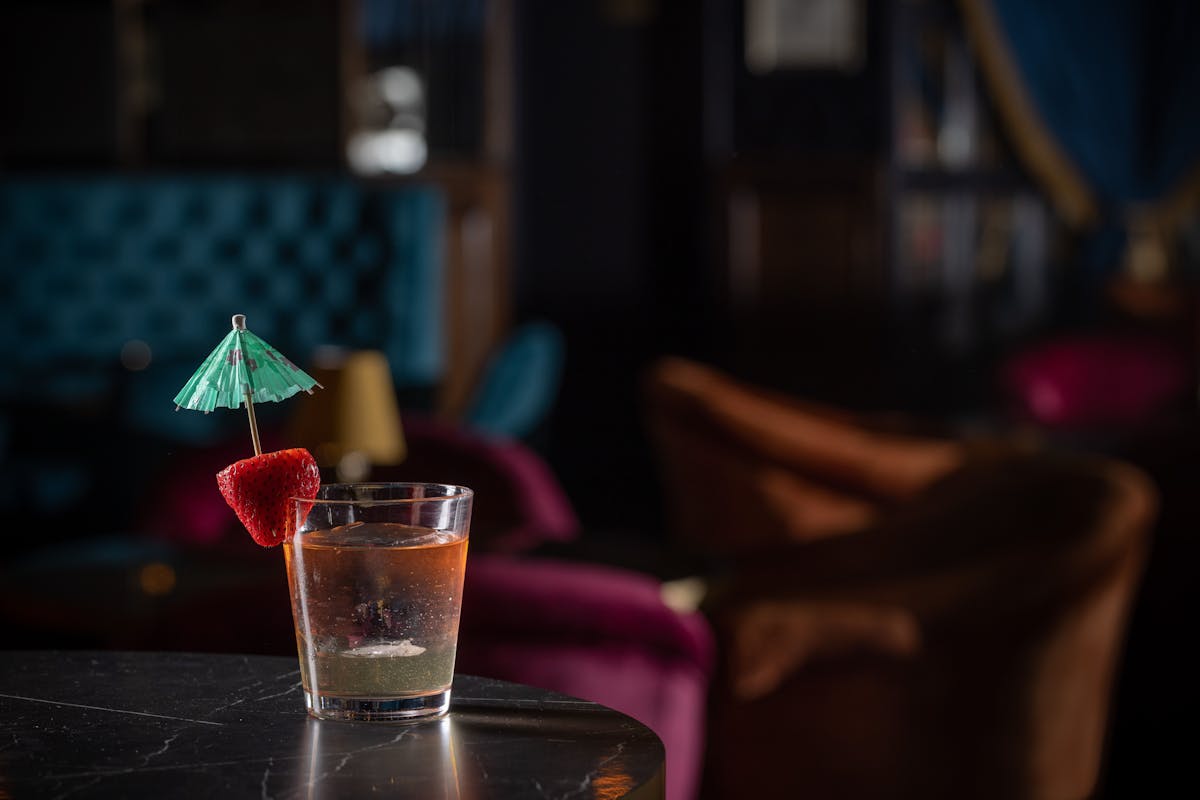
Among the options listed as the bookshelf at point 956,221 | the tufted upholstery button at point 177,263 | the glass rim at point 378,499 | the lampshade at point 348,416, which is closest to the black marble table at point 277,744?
the glass rim at point 378,499

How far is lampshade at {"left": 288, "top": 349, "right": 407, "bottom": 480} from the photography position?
8.01 ft

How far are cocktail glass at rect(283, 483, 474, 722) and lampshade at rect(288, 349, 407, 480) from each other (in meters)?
1.72

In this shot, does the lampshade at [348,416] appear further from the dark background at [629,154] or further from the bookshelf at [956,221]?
the bookshelf at [956,221]

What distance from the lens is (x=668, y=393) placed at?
291 centimetres

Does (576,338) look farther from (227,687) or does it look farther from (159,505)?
→ (227,687)

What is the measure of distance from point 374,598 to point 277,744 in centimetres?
8

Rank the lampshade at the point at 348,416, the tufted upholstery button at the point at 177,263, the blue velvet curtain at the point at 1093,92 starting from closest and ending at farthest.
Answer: the lampshade at the point at 348,416 → the tufted upholstery button at the point at 177,263 → the blue velvet curtain at the point at 1093,92

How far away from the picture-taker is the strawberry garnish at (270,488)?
705 millimetres

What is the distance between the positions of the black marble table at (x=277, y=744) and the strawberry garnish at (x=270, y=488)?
10cm

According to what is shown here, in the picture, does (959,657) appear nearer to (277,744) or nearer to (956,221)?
(277,744)

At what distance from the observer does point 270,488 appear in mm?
708

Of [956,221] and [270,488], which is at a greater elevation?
[270,488]

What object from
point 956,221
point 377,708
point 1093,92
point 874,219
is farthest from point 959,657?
point 1093,92

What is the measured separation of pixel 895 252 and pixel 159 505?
263 cm
